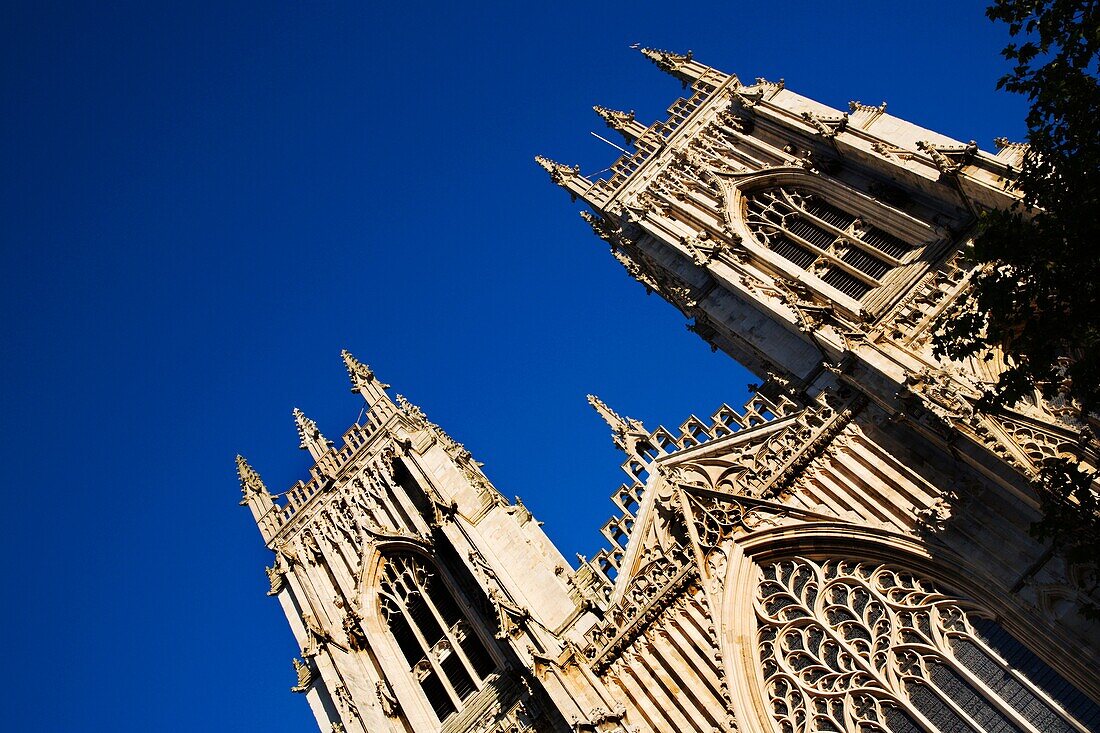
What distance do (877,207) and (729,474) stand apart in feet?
20.6

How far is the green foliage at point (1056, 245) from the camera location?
11992mm

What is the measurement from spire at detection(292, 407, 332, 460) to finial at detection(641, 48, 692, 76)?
1387 cm

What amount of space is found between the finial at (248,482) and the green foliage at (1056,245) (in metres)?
22.6

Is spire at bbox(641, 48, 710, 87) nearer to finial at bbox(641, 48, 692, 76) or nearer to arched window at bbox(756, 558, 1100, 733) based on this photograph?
finial at bbox(641, 48, 692, 76)

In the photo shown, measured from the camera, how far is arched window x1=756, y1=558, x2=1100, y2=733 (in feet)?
50.3

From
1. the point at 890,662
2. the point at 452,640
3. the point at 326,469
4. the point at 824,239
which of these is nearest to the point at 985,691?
the point at 890,662

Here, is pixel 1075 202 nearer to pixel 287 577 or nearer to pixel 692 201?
pixel 692 201

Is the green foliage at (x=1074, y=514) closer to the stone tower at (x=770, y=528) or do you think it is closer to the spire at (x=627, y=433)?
the stone tower at (x=770, y=528)

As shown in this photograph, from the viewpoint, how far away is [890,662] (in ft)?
54.3

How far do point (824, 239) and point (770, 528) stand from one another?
7328 millimetres

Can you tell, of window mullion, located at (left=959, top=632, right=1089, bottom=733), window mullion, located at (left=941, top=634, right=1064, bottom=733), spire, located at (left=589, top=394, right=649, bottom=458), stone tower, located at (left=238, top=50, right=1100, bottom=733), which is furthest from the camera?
spire, located at (left=589, top=394, right=649, bottom=458)

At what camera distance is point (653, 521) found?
66.4 ft

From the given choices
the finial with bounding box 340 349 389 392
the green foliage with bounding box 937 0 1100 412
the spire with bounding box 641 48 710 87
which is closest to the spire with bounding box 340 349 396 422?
the finial with bounding box 340 349 389 392

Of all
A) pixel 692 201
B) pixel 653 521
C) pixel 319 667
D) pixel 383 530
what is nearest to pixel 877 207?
pixel 692 201
